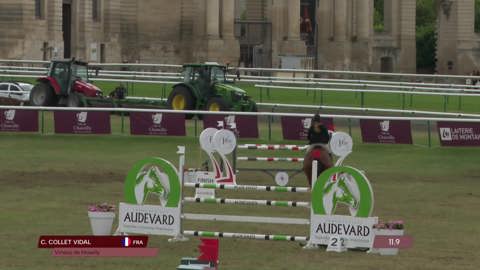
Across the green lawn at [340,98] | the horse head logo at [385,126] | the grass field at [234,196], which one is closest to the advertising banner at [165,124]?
the grass field at [234,196]

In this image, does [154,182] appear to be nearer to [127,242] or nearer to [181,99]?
[127,242]

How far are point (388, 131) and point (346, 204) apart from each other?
2214cm

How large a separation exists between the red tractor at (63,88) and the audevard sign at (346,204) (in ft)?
108

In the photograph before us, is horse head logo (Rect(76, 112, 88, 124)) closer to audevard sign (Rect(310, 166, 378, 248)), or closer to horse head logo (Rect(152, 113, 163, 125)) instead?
horse head logo (Rect(152, 113, 163, 125))

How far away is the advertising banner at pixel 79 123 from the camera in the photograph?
47.5 metres

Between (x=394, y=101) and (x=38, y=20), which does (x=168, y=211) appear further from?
(x=38, y=20)

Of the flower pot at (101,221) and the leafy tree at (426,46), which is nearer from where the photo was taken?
the flower pot at (101,221)

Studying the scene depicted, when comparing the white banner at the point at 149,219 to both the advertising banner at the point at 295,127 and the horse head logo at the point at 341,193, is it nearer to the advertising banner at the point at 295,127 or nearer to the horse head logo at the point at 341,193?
the horse head logo at the point at 341,193

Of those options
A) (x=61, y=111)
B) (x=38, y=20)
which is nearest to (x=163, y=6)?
(x=38, y=20)

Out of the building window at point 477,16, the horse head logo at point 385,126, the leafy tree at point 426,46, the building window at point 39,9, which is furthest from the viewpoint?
the building window at point 477,16

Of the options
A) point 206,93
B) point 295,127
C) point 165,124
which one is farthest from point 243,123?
point 206,93

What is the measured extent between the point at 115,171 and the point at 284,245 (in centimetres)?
1292

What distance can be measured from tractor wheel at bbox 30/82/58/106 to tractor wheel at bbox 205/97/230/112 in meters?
5.51

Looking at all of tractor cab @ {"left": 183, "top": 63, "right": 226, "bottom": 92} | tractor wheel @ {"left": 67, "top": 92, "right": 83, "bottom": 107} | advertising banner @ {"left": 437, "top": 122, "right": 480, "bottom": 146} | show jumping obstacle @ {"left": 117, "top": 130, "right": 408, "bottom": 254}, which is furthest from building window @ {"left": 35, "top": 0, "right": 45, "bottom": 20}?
show jumping obstacle @ {"left": 117, "top": 130, "right": 408, "bottom": 254}
